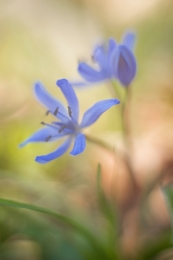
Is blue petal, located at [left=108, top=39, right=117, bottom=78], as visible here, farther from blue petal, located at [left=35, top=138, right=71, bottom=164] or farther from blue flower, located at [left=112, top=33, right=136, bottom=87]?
blue petal, located at [left=35, top=138, right=71, bottom=164]

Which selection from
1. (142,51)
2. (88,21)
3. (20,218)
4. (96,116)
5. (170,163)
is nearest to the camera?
(96,116)

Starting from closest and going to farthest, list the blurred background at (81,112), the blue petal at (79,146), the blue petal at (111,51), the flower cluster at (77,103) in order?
1. the blue petal at (79,146)
2. the flower cluster at (77,103)
3. the blue petal at (111,51)
4. the blurred background at (81,112)

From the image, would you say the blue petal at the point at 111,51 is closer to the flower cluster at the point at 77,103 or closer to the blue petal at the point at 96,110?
the flower cluster at the point at 77,103

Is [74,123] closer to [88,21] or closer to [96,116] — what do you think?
[96,116]

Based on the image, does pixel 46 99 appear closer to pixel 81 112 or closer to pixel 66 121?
pixel 66 121

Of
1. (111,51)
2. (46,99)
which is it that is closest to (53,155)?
(46,99)

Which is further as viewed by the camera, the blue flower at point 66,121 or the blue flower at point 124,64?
the blue flower at point 124,64

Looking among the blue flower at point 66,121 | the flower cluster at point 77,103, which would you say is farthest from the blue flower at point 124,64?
the blue flower at point 66,121

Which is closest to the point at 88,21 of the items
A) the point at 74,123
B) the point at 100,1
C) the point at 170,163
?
the point at 100,1

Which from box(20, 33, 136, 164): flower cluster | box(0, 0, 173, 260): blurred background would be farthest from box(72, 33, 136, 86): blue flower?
box(0, 0, 173, 260): blurred background
